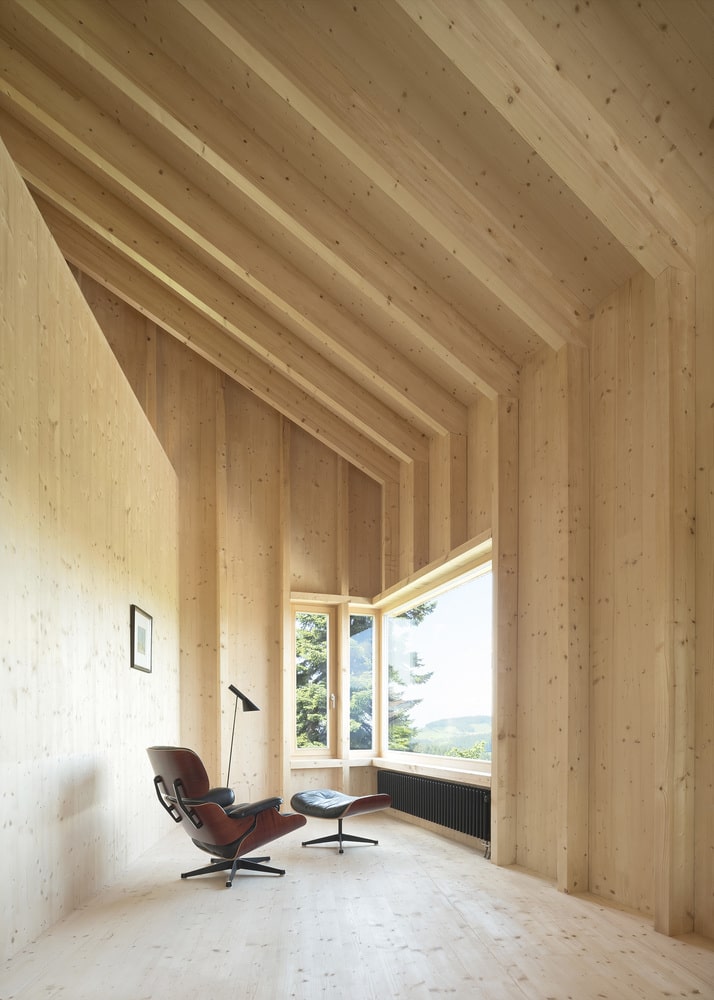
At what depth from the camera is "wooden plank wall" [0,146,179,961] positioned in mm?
3699

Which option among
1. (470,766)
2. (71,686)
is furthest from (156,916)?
(470,766)

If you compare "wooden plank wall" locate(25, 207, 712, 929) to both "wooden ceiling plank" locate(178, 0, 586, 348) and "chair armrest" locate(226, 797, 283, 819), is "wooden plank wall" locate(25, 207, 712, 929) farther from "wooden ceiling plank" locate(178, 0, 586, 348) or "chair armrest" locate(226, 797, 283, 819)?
"chair armrest" locate(226, 797, 283, 819)

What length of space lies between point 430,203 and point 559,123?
3.34 feet

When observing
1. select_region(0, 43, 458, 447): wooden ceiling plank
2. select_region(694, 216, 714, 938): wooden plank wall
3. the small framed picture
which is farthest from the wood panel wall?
the small framed picture

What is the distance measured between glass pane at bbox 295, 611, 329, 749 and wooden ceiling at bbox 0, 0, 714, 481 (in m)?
2.32

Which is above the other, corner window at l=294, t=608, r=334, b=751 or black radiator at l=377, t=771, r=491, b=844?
corner window at l=294, t=608, r=334, b=751

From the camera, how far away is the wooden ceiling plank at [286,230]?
5.02 metres

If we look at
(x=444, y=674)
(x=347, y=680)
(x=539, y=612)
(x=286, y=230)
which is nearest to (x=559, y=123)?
(x=286, y=230)

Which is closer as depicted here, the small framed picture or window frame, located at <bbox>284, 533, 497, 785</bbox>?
the small framed picture

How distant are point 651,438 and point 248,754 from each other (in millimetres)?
5367

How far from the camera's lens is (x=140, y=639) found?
248 inches

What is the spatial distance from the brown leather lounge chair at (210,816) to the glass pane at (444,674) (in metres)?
2.07

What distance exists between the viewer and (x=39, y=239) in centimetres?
422

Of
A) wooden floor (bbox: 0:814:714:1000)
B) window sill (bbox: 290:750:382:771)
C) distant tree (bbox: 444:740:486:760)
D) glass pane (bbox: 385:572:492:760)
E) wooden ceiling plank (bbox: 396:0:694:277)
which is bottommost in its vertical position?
window sill (bbox: 290:750:382:771)
